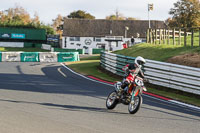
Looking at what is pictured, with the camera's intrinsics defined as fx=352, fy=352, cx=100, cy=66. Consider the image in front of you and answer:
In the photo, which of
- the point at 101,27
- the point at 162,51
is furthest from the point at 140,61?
the point at 101,27

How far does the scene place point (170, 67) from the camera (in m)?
17.3

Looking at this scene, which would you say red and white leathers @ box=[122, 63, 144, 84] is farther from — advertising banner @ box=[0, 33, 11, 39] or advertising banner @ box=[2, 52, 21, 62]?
advertising banner @ box=[0, 33, 11, 39]

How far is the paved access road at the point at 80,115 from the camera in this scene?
858cm

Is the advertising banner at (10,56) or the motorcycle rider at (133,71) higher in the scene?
the motorcycle rider at (133,71)

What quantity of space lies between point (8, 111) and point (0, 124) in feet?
6.13

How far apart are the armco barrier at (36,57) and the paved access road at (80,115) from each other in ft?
72.7

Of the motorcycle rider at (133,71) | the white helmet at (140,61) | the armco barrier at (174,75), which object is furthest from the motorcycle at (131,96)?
the armco barrier at (174,75)

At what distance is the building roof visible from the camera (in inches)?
3334

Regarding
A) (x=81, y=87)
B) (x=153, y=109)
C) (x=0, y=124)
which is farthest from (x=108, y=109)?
(x=81, y=87)

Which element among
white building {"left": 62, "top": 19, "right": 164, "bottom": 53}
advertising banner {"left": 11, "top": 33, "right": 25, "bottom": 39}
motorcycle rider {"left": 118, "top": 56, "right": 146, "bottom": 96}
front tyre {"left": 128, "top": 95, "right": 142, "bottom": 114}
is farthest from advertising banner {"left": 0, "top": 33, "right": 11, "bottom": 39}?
front tyre {"left": 128, "top": 95, "right": 142, "bottom": 114}

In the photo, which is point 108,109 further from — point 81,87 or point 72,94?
point 81,87

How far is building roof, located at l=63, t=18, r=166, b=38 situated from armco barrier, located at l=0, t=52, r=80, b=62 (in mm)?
46686

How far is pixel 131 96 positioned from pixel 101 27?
250ft

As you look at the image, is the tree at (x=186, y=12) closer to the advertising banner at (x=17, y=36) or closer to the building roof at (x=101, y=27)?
the building roof at (x=101, y=27)
